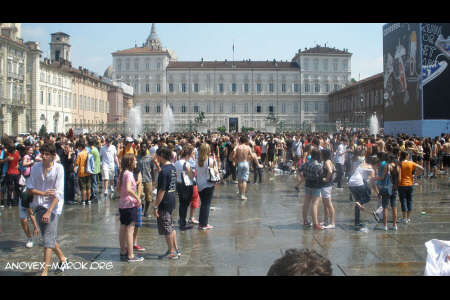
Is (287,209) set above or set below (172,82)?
A: below

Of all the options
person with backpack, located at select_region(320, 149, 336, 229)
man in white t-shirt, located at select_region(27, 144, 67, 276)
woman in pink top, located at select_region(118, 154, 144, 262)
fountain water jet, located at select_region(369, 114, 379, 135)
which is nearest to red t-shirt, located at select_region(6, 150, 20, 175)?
man in white t-shirt, located at select_region(27, 144, 67, 276)

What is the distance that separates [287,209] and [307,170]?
7.87ft

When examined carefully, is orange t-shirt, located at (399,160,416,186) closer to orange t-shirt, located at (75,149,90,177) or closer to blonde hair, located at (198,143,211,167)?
blonde hair, located at (198,143,211,167)

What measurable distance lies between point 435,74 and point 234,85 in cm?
6187

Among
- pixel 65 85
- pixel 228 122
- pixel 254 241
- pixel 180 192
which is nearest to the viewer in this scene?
pixel 254 241

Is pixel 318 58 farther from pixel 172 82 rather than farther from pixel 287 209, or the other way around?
pixel 287 209

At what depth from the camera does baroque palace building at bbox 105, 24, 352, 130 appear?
8919 cm

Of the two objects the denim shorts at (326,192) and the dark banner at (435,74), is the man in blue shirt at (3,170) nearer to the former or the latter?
the denim shorts at (326,192)

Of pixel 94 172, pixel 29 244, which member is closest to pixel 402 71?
pixel 94 172

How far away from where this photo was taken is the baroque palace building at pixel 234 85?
89188 millimetres

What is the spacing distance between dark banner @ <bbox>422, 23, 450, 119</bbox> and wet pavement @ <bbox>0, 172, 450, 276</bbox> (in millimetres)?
21880

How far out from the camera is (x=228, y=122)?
87625mm

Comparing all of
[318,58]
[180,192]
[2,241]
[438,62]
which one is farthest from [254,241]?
[318,58]
